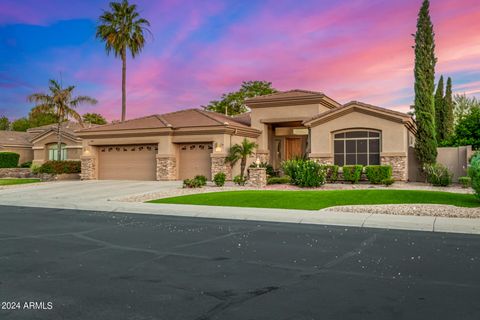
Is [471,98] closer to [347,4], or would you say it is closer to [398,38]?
[398,38]

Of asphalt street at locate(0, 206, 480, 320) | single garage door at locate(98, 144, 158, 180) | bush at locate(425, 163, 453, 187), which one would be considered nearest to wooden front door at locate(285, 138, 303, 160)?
single garage door at locate(98, 144, 158, 180)

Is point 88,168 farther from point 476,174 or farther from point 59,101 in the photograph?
point 476,174

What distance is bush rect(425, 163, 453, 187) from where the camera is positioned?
21202 mm

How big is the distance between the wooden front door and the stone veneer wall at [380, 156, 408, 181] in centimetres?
921

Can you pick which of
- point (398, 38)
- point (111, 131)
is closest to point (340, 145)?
point (398, 38)

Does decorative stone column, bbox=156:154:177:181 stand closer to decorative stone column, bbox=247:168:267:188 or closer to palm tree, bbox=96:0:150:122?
decorative stone column, bbox=247:168:267:188

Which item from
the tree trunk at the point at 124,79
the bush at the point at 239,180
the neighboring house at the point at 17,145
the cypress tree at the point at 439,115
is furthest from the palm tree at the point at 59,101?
the cypress tree at the point at 439,115

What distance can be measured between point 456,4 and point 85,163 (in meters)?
25.8

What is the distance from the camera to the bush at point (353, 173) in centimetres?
2269

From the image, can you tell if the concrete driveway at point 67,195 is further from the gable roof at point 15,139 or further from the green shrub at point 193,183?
the gable roof at point 15,139

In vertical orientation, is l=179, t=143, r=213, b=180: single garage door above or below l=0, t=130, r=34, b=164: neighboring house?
below

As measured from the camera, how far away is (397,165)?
23016 millimetres

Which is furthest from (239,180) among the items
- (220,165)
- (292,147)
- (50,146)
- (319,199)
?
(50,146)

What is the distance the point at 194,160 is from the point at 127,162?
5449mm
